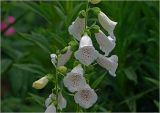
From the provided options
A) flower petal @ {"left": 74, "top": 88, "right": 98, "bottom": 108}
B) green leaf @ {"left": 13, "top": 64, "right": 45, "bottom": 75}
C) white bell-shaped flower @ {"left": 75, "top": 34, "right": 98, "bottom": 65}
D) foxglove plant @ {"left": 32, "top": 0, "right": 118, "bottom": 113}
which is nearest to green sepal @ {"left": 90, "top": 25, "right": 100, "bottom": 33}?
foxglove plant @ {"left": 32, "top": 0, "right": 118, "bottom": 113}

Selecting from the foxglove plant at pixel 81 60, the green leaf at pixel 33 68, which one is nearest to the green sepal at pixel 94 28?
the foxglove plant at pixel 81 60

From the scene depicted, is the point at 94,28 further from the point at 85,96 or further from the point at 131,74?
the point at 131,74

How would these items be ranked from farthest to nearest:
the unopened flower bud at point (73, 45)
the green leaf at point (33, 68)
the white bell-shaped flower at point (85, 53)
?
the green leaf at point (33, 68) < the unopened flower bud at point (73, 45) < the white bell-shaped flower at point (85, 53)

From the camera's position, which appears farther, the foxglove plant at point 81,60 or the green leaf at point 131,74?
the green leaf at point 131,74

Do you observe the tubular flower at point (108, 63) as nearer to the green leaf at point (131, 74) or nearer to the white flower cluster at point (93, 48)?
the white flower cluster at point (93, 48)

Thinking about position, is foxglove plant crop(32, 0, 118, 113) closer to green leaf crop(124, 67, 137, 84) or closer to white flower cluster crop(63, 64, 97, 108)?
white flower cluster crop(63, 64, 97, 108)

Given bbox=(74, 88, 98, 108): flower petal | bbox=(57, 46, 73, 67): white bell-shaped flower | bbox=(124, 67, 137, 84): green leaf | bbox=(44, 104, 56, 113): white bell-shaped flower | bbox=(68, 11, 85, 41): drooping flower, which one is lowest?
bbox=(124, 67, 137, 84): green leaf

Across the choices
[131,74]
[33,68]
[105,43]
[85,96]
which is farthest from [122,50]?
[85,96]
